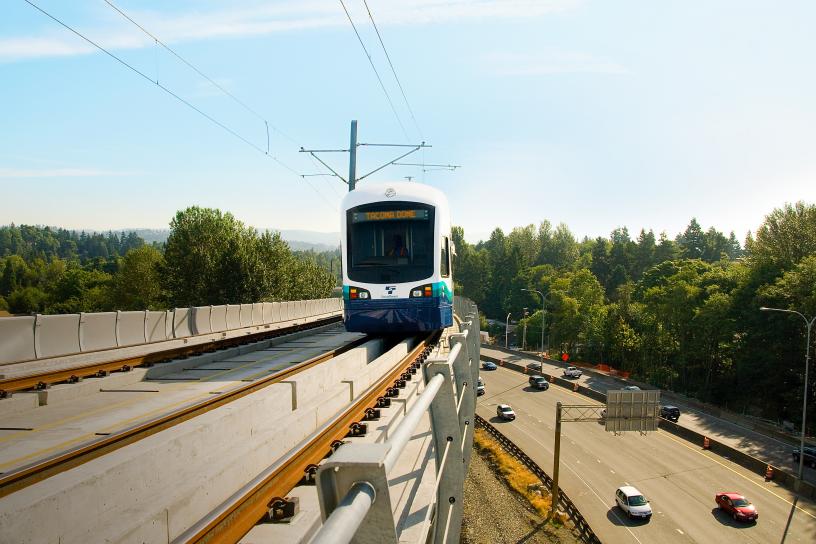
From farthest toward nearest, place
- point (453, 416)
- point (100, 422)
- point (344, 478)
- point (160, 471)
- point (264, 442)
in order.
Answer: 1. point (100, 422)
2. point (264, 442)
3. point (453, 416)
4. point (160, 471)
5. point (344, 478)

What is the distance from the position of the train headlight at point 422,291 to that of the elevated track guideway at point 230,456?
11.0 feet

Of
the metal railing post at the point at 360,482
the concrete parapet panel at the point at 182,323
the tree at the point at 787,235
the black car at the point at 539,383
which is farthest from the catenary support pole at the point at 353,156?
the tree at the point at 787,235

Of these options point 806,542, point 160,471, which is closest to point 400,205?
point 160,471

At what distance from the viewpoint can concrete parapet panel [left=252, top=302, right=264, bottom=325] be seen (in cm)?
2333

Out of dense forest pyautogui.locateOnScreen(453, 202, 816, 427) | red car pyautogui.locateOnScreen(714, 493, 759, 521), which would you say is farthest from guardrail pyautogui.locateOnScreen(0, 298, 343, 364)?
red car pyautogui.locateOnScreen(714, 493, 759, 521)

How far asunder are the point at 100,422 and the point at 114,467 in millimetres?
4582

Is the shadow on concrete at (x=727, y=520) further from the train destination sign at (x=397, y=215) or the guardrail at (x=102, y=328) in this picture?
the guardrail at (x=102, y=328)

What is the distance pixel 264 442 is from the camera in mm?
5309

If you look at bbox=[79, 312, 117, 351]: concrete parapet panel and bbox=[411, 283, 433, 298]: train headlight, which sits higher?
bbox=[411, 283, 433, 298]: train headlight

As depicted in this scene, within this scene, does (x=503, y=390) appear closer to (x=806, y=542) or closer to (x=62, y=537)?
(x=806, y=542)

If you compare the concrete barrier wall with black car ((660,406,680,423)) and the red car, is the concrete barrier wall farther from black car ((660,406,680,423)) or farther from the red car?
black car ((660,406,680,423))

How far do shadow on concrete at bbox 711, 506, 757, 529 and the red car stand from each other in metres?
0.16

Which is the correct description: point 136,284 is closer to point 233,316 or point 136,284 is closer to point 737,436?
point 233,316

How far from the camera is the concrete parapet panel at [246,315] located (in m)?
22.2
